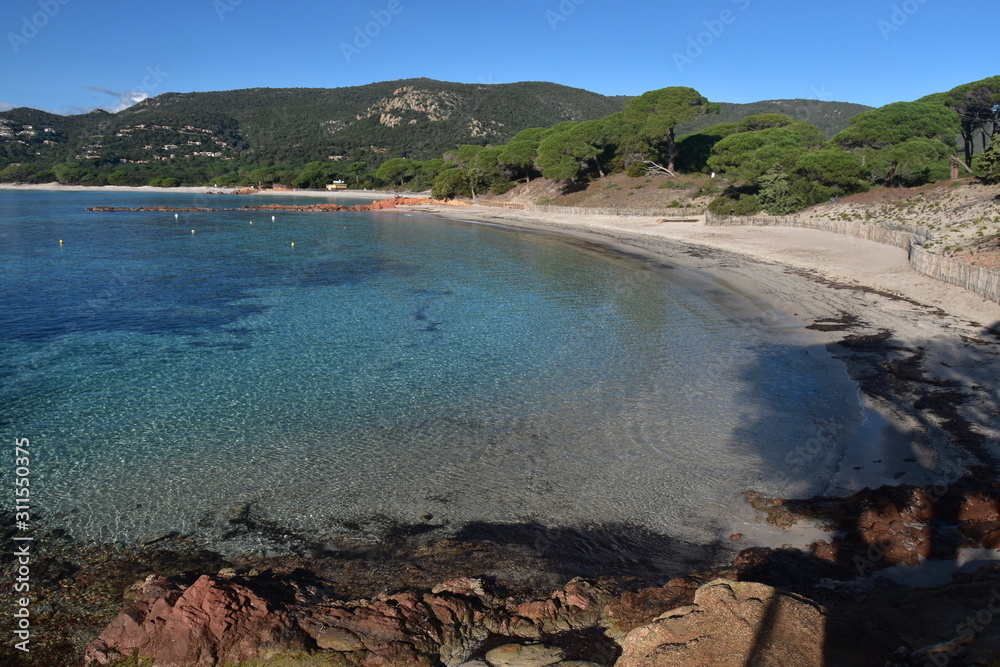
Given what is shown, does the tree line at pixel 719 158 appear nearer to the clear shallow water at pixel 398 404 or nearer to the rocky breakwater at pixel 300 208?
the rocky breakwater at pixel 300 208

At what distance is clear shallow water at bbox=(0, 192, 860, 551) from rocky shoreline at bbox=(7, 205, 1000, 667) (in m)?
0.73

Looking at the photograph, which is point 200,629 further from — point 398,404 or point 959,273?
point 959,273

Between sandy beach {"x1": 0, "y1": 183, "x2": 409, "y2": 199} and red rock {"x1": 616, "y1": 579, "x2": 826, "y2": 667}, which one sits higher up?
sandy beach {"x1": 0, "y1": 183, "x2": 409, "y2": 199}

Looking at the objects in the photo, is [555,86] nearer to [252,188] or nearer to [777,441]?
[252,188]

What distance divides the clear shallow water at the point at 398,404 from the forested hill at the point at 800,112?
12937 cm

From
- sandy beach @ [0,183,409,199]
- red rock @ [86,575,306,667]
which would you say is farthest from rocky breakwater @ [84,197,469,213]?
red rock @ [86,575,306,667]

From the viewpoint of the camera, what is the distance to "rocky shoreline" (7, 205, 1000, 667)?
5.09 m

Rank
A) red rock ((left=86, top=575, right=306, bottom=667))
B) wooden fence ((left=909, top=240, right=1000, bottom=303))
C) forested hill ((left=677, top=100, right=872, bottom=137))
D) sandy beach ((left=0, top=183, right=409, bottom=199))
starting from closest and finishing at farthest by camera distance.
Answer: red rock ((left=86, top=575, right=306, bottom=667)) < wooden fence ((left=909, top=240, right=1000, bottom=303)) < sandy beach ((left=0, top=183, right=409, bottom=199)) < forested hill ((left=677, top=100, right=872, bottom=137))

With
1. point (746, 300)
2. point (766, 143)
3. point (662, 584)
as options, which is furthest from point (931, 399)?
point (766, 143)

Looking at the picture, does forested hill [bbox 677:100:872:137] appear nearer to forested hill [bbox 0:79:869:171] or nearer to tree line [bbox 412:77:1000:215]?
forested hill [bbox 0:79:869:171]

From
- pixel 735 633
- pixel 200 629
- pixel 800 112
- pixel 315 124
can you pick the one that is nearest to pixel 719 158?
pixel 735 633

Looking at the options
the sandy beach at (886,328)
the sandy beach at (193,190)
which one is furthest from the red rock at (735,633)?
the sandy beach at (193,190)

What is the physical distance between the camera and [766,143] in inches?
2130

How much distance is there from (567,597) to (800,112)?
177264 millimetres
